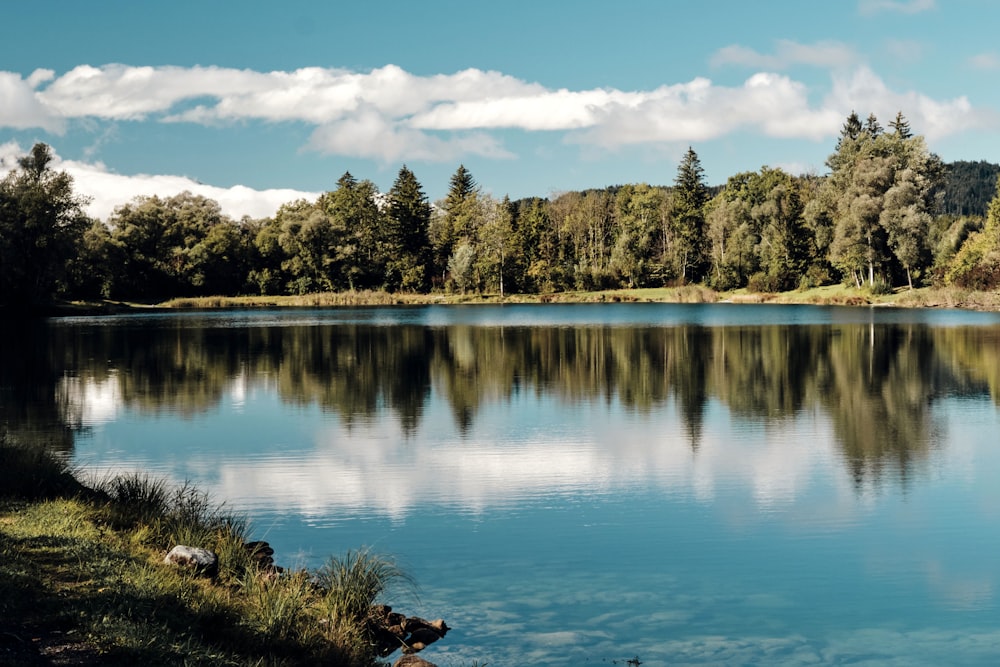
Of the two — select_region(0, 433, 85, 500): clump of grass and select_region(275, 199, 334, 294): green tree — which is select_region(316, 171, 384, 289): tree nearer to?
select_region(275, 199, 334, 294): green tree

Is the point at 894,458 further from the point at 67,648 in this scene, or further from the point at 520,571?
the point at 67,648

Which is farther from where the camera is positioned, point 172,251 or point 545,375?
point 172,251

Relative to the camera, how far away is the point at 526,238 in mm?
110062

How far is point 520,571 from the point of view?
35.2 ft

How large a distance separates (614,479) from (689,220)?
309 feet

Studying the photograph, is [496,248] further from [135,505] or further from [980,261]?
[135,505]

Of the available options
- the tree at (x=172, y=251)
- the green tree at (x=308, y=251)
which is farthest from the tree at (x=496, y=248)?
the tree at (x=172, y=251)

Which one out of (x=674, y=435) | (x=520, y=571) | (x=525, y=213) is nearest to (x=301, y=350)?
(x=674, y=435)

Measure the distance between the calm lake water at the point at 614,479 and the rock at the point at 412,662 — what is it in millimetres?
269

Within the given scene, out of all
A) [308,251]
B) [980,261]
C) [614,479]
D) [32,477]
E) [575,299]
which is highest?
[308,251]

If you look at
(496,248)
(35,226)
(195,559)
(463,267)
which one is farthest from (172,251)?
(195,559)

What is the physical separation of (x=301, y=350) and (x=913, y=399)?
26574 mm

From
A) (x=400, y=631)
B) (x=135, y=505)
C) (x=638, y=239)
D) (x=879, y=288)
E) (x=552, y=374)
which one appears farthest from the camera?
(x=638, y=239)

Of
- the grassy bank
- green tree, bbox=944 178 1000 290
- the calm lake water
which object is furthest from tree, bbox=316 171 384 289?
the grassy bank
